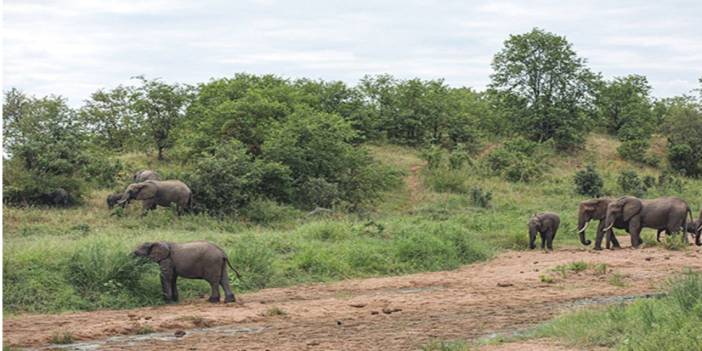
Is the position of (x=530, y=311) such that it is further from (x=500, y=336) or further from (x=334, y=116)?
(x=334, y=116)

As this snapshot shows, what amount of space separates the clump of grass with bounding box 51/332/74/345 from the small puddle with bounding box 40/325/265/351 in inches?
4.6

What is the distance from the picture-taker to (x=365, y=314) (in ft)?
40.5

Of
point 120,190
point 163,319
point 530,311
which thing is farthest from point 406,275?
point 120,190

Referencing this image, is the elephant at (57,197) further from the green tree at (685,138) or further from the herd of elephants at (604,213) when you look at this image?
the green tree at (685,138)

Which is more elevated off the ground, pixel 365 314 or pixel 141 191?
pixel 141 191

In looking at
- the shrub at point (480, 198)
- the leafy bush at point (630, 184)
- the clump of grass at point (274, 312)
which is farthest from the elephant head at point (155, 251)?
the leafy bush at point (630, 184)

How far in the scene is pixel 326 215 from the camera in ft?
79.6

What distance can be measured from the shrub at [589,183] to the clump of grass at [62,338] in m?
25.4

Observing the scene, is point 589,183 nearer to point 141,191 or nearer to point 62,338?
point 141,191

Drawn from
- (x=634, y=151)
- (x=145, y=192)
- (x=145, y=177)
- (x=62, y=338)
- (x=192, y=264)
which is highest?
(x=634, y=151)

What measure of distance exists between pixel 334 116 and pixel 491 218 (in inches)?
278

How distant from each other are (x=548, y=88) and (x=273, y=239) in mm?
28470

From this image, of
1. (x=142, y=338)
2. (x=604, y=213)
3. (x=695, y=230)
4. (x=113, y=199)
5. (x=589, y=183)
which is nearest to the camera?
(x=142, y=338)

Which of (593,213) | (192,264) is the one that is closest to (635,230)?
(593,213)
